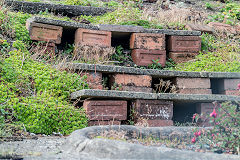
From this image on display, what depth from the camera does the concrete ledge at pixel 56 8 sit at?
7039 mm

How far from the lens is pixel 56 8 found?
733 cm

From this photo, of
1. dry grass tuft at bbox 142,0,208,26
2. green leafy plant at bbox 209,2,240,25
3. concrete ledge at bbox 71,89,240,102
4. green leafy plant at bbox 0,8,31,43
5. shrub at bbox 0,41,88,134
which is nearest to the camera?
shrub at bbox 0,41,88,134

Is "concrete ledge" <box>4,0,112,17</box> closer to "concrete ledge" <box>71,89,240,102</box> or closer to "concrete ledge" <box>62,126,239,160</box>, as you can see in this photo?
"concrete ledge" <box>71,89,240,102</box>

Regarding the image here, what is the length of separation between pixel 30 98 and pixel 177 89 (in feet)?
7.95

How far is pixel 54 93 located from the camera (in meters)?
4.93

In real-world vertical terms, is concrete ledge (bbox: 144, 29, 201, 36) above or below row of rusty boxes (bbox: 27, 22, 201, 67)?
above

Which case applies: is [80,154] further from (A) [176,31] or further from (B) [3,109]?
(A) [176,31]

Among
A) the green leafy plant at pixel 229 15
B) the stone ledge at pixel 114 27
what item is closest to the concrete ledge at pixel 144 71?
the stone ledge at pixel 114 27

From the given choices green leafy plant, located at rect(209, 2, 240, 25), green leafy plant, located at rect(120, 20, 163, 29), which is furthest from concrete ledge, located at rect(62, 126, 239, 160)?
green leafy plant, located at rect(209, 2, 240, 25)

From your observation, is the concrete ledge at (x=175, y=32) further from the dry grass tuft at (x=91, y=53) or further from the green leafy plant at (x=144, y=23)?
the dry grass tuft at (x=91, y=53)

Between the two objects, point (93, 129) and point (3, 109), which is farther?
point (3, 109)

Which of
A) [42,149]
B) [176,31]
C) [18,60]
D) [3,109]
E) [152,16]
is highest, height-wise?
[152,16]

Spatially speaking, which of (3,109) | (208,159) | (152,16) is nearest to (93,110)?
(3,109)

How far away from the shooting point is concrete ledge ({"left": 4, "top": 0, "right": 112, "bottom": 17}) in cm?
704
